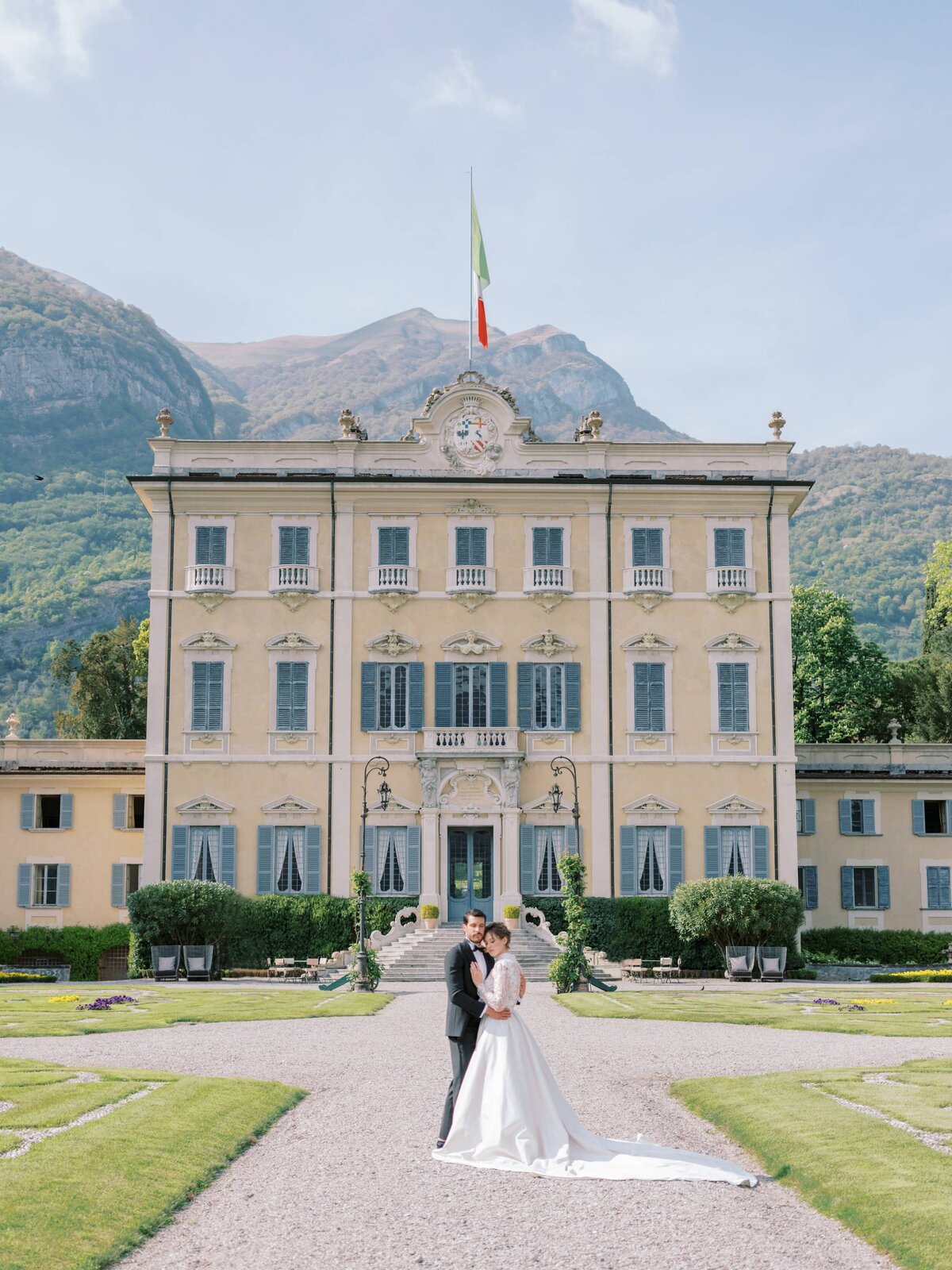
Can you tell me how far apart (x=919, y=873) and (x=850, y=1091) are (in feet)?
94.8

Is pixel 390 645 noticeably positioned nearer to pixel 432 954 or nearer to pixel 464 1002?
pixel 432 954

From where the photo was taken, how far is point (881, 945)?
40.5 m

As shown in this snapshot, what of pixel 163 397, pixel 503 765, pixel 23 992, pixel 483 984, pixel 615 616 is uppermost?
pixel 163 397

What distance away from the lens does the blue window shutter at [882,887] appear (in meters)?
41.4

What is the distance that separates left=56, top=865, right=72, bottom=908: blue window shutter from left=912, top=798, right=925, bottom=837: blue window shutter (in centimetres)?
2466

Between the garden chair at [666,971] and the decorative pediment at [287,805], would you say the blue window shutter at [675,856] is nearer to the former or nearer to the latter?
the garden chair at [666,971]

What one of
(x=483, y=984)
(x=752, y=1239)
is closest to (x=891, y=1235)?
(x=752, y=1239)

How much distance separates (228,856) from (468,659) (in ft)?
27.9

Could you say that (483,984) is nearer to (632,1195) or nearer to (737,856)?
(632,1195)

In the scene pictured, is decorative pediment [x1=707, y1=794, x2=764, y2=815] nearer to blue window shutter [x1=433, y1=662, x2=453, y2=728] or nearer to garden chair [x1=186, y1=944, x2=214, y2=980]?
blue window shutter [x1=433, y1=662, x2=453, y2=728]

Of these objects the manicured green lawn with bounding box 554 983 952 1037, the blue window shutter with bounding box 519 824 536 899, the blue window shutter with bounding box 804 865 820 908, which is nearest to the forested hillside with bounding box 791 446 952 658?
the blue window shutter with bounding box 804 865 820 908

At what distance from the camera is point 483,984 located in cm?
1160

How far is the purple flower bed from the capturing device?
81.4ft

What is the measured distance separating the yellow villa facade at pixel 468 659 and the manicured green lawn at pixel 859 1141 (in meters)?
22.3
